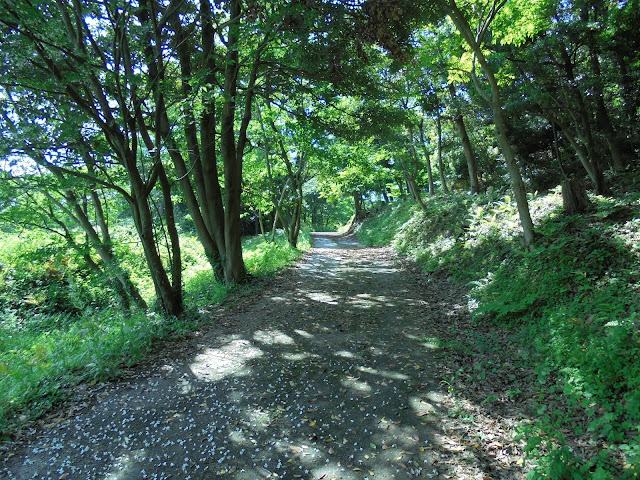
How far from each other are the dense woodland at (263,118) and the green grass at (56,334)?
5.5 inches

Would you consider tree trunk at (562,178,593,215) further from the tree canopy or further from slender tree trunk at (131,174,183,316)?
slender tree trunk at (131,174,183,316)

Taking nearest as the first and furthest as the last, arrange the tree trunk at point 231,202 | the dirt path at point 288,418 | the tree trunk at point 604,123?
the dirt path at point 288,418 < the tree trunk at point 604,123 < the tree trunk at point 231,202

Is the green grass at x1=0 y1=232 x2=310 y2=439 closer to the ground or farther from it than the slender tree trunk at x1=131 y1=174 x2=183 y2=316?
closer to the ground

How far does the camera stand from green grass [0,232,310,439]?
455 centimetres

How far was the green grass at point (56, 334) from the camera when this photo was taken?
4547mm

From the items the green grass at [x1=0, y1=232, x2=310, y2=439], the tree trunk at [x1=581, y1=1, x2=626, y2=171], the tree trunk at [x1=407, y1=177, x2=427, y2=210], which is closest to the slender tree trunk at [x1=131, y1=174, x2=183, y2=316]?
the green grass at [x1=0, y1=232, x2=310, y2=439]

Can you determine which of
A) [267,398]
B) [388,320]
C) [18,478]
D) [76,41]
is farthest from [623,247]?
[76,41]

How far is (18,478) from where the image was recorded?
10.6 ft

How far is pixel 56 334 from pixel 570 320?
962 centimetres

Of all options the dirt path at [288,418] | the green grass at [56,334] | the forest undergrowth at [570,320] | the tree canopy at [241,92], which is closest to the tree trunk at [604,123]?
the tree canopy at [241,92]

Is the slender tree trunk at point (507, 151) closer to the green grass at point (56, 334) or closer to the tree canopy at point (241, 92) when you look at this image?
the tree canopy at point (241, 92)

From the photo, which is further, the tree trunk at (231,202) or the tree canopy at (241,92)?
the tree trunk at (231,202)

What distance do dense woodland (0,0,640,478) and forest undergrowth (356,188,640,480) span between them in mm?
55

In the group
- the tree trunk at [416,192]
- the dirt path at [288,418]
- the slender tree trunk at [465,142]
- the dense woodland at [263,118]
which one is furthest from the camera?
the tree trunk at [416,192]
